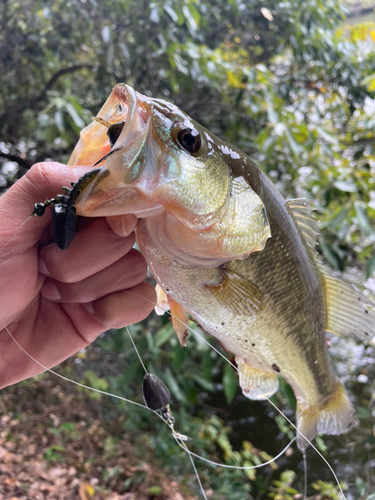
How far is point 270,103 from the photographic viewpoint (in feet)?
5.49

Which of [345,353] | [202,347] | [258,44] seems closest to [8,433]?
[202,347]

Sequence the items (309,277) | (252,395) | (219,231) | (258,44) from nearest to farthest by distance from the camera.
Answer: (219,231)
(309,277)
(252,395)
(258,44)

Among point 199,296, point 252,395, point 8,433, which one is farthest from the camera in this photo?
point 8,433

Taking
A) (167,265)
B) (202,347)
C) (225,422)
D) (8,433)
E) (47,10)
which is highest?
(47,10)

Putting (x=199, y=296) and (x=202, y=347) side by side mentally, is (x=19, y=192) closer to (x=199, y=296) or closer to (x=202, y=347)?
(x=199, y=296)

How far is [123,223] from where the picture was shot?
1.86 ft

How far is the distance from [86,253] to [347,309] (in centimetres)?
72

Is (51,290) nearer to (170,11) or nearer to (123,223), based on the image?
(123,223)

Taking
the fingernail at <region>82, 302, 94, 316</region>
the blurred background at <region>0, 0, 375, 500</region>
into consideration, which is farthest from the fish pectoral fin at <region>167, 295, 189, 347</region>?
the blurred background at <region>0, 0, 375, 500</region>

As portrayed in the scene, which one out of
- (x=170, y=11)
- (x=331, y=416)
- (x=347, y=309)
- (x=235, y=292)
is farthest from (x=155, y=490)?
(x=170, y=11)

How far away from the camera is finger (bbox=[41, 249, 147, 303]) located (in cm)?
72

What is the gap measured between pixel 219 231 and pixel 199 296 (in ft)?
0.59

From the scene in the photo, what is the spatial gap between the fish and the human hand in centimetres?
6

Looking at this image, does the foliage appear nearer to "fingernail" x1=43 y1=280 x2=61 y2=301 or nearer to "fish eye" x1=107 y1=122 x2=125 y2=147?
"fingernail" x1=43 y1=280 x2=61 y2=301
